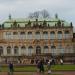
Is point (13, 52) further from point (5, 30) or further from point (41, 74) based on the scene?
point (41, 74)

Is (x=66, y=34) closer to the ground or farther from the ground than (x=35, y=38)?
farther from the ground

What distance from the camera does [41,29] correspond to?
357 feet

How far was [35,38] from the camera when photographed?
109 meters

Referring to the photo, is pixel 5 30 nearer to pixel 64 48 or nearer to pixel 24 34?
pixel 24 34

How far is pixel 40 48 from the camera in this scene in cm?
10856

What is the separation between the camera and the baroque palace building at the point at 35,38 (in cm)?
10781

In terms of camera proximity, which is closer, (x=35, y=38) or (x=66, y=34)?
(x=66, y=34)

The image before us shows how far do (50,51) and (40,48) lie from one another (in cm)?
240

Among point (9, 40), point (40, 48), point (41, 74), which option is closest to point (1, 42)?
point (9, 40)

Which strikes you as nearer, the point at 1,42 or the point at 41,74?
the point at 41,74

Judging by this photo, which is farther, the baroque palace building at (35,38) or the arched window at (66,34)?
the arched window at (66,34)

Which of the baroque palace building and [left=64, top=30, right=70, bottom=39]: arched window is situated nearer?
the baroque palace building

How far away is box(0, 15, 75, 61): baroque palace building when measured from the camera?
108 meters

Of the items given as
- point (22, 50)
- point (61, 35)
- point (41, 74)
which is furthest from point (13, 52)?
point (41, 74)
